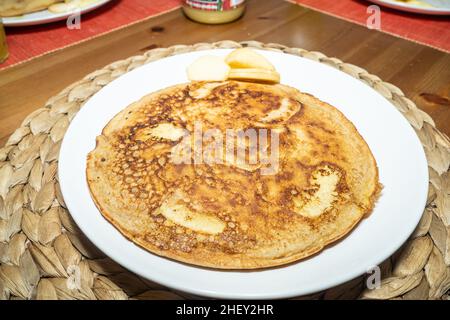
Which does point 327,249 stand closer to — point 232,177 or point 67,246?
point 232,177

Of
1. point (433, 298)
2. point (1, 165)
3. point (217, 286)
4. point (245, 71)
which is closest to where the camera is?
point (217, 286)

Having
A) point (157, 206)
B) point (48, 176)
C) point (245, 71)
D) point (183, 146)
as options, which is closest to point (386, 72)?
point (245, 71)

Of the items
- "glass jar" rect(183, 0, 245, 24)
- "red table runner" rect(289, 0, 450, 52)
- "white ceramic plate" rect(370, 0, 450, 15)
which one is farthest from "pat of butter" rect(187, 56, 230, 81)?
"white ceramic plate" rect(370, 0, 450, 15)

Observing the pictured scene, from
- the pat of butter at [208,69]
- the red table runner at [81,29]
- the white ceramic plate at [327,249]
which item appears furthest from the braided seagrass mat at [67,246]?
the red table runner at [81,29]

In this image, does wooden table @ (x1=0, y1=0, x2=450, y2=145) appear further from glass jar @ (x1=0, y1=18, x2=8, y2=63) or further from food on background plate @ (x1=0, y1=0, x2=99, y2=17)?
food on background plate @ (x1=0, y1=0, x2=99, y2=17)
